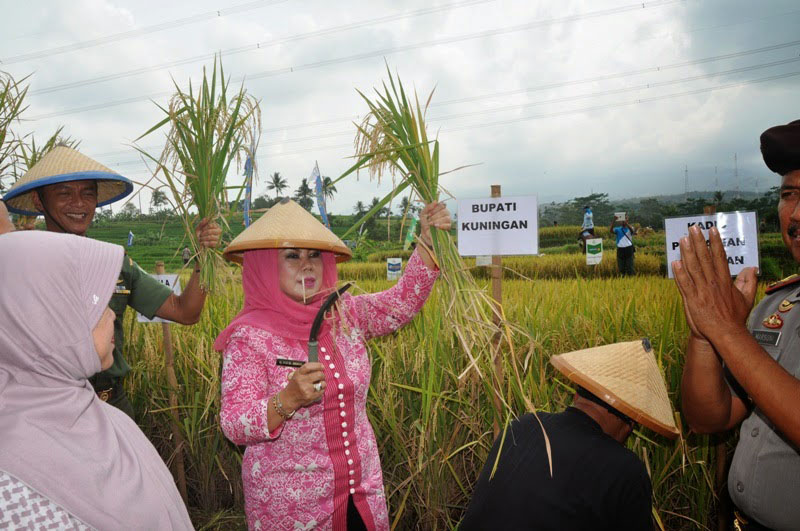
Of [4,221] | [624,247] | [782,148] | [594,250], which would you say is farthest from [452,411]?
[624,247]

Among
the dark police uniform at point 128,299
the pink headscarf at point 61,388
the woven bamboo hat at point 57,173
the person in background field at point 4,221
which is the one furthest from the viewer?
the dark police uniform at point 128,299

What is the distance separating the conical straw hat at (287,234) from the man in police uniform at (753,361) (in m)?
1.10

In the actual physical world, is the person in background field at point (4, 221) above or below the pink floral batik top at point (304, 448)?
above

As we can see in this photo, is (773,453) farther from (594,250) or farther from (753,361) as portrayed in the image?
(594,250)

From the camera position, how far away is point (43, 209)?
91.5 inches

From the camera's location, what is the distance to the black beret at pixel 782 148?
1418 millimetres

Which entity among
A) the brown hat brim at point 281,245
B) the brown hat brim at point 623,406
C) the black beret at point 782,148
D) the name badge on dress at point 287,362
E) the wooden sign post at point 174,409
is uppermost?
the black beret at point 782,148

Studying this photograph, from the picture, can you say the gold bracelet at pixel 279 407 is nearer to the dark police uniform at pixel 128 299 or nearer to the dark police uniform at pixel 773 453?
the dark police uniform at pixel 128 299

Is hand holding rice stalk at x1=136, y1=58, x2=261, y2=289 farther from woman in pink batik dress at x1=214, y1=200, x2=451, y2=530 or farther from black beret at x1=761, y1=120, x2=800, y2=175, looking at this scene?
black beret at x1=761, y1=120, x2=800, y2=175

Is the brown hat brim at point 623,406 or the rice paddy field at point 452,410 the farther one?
the rice paddy field at point 452,410

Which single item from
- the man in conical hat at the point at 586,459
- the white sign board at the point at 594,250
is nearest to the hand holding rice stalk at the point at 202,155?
the man in conical hat at the point at 586,459

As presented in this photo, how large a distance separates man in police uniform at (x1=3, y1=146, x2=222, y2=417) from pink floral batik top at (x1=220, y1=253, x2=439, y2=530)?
647 millimetres

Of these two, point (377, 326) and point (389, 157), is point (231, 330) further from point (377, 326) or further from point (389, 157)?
point (389, 157)

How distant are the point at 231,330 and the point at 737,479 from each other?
1598 mm
